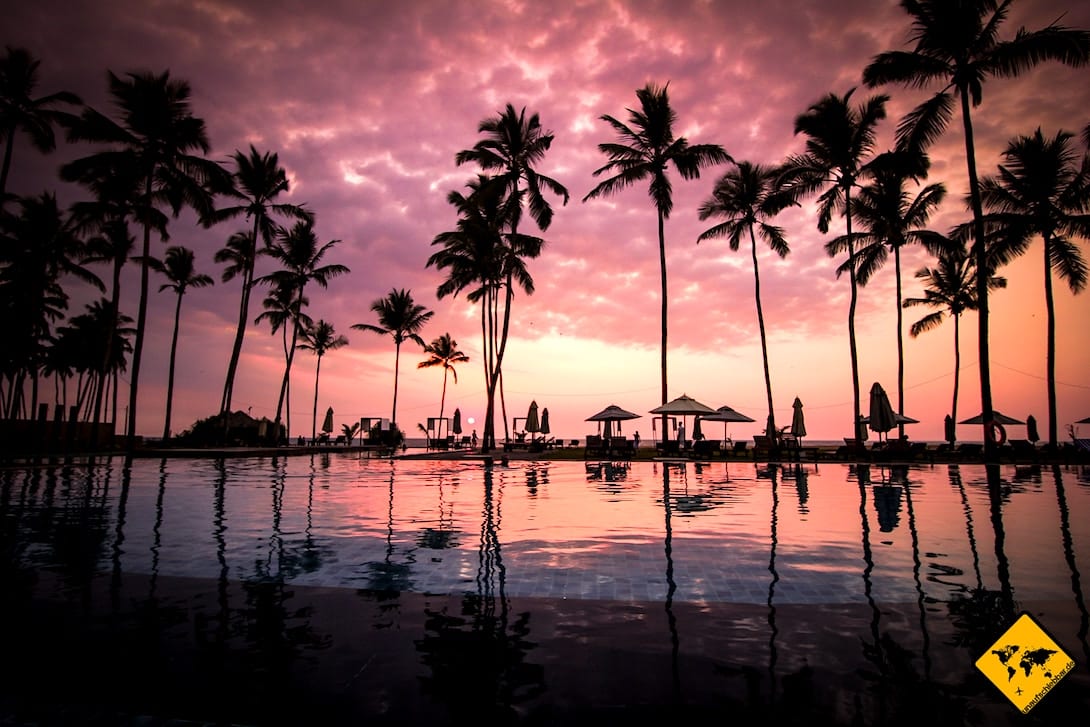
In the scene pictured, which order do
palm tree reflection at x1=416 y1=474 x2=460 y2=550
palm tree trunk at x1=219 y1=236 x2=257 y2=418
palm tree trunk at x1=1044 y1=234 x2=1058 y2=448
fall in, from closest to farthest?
palm tree reflection at x1=416 y1=474 x2=460 y2=550, palm tree trunk at x1=1044 y1=234 x2=1058 y2=448, palm tree trunk at x1=219 y1=236 x2=257 y2=418

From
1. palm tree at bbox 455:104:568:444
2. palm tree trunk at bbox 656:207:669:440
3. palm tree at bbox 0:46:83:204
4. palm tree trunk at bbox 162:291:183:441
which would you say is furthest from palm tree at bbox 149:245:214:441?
palm tree trunk at bbox 656:207:669:440

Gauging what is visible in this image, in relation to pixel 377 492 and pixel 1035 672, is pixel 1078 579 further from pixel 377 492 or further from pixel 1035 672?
pixel 377 492

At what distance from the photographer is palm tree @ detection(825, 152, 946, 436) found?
2872cm

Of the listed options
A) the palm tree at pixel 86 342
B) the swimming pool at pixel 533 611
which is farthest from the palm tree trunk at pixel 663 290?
the palm tree at pixel 86 342

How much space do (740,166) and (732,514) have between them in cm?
2814

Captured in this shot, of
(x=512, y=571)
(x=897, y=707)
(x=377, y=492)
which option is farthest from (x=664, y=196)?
(x=897, y=707)

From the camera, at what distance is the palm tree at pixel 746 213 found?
31.2 metres

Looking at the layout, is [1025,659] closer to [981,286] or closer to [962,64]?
[981,286]

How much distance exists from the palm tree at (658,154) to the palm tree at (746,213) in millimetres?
5138

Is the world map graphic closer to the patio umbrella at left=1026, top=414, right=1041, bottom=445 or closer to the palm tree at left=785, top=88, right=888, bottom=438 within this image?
the palm tree at left=785, top=88, right=888, bottom=438

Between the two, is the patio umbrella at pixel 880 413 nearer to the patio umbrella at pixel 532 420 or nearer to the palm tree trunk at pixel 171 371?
the patio umbrella at pixel 532 420

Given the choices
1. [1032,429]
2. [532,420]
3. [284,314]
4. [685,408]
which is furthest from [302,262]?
[1032,429]

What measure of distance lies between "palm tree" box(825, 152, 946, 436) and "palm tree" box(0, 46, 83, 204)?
126 feet

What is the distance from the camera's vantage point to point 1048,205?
83.2 feet
